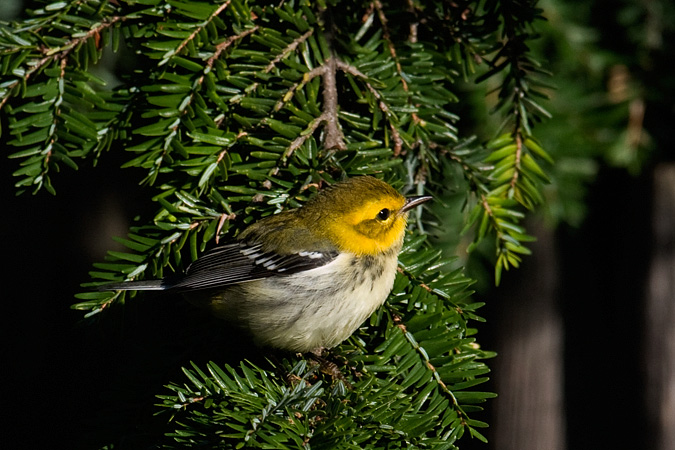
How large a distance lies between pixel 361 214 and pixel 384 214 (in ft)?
0.28

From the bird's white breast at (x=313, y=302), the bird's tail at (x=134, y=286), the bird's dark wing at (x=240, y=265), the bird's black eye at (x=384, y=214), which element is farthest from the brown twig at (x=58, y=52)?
the bird's black eye at (x=384, y=214)

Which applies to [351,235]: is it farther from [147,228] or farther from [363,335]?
[147,228]

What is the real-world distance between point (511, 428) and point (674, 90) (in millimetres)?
2169

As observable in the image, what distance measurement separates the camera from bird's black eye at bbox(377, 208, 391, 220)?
7.29 ft

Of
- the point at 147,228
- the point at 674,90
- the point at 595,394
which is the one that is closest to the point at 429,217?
the point at 147,228

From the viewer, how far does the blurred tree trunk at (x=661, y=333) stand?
3973 millimetres

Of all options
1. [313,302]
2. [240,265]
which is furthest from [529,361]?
[240,265]

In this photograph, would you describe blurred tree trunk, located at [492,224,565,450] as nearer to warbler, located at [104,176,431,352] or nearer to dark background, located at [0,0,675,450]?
dark background, located at [0,0,675,450]

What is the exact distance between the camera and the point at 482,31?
2.36m

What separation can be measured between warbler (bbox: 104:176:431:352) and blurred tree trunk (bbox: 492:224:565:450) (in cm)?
213

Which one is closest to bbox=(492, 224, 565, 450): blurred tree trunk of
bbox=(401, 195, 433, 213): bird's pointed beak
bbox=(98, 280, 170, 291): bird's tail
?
bbox=(401, 195, 433, 213): bird's pointed beak

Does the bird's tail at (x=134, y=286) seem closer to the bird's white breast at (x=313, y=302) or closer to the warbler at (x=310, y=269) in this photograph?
the warbler at (x=310, y=269)

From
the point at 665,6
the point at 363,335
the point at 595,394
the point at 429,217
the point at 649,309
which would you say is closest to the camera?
the point at 363,335

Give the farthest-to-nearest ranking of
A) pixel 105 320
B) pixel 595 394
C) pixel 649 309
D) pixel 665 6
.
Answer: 1. pixel 595 394
2. pixel 649 309
3. pixel 665 6
4. pixel 105 320
